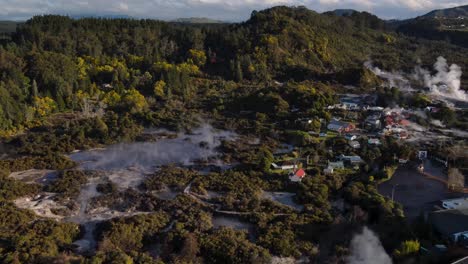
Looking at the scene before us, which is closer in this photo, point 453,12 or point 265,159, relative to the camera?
point 265,159

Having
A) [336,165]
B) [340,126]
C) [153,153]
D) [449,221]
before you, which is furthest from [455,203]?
[153,153]

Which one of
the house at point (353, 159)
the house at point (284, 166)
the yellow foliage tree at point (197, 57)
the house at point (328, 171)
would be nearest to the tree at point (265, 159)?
the house at point (284, 166)

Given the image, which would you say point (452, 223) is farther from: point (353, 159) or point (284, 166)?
point (284, 166)

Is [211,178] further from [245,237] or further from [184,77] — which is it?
[184,77]

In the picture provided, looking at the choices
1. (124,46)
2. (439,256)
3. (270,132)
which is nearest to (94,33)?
(124,46)

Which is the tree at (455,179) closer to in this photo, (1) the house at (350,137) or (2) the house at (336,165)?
(2) the house at (336,165)

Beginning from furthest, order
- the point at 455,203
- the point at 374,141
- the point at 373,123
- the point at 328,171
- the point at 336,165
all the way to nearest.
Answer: the point at 373,123, the point at 374,141, the point at 336,165, the point at 328,171, the point at 455,203
